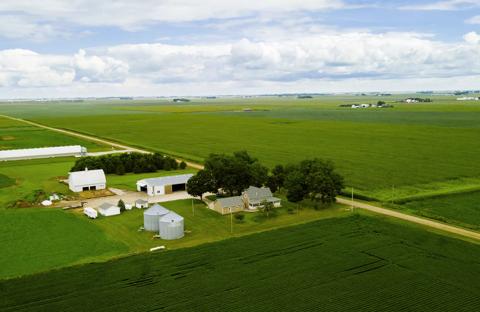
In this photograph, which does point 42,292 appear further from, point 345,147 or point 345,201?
point 345,147

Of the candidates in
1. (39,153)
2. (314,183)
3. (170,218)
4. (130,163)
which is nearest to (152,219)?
(170,218)

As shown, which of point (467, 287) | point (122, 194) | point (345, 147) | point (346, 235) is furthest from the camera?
point (345, 147)

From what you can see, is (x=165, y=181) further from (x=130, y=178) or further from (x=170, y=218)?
(x=170, y=218)

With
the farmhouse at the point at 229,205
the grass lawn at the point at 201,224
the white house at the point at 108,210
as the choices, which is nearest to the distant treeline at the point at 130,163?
Result: the grass lawn at the point at 201,224

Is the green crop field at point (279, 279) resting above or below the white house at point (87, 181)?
below

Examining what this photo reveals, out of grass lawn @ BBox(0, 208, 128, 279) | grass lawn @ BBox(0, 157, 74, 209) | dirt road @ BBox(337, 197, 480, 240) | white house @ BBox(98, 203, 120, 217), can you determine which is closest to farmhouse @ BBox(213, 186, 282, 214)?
dirt road @ BBox(337, 197, 480, 240)

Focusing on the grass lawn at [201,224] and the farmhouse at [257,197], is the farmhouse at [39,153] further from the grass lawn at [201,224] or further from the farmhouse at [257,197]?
the farmhouse at [257,197]

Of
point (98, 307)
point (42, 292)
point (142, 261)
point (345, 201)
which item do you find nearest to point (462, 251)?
point (345, 201)
